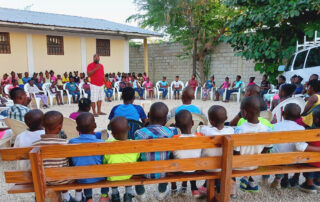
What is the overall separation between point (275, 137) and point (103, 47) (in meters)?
11.8

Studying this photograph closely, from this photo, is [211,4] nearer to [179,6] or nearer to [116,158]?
[179,6]

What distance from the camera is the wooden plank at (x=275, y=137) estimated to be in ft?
7.09

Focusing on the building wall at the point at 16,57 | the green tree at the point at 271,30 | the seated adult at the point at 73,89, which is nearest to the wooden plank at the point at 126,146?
the green tree at the point at 271,30

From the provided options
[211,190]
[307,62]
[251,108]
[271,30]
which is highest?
[271,30]

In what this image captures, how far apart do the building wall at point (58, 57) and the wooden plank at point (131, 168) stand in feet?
32.5

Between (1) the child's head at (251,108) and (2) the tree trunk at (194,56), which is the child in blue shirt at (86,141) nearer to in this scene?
(1) the child's head at (251,108)

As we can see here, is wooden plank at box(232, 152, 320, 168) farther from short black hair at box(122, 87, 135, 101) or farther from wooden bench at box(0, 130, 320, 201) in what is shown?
short black hair at box(122, 87, 135, 101)

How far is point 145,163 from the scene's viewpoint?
217 cm

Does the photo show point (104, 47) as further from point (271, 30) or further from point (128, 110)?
point (128, 110)

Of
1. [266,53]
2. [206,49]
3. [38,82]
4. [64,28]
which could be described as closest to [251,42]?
[266,53]

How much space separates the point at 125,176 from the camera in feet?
7.66

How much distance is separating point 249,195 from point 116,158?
1541 mm

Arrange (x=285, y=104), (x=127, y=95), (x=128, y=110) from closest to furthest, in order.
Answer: (x=128, y=110)
(x=127, y=95)
(x=285, y=104)

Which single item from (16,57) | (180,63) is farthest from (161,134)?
(180,63)
